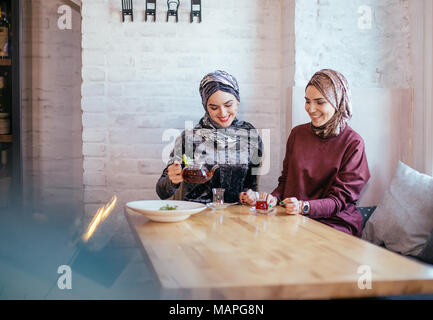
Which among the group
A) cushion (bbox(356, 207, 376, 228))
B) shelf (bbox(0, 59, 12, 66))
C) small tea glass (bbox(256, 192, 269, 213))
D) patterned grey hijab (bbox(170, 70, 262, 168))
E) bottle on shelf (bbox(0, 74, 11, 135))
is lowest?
cushion (bbox(356, 207, 376, 228))

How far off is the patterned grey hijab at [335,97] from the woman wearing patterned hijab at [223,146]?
494 millimetres

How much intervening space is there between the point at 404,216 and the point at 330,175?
1.28 feet

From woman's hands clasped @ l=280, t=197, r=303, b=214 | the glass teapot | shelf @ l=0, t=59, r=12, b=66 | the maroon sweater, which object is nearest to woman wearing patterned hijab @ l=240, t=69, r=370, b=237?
the maroon sweater

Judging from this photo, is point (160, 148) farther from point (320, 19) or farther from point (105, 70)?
point (320, 19)

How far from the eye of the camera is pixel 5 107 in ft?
8.83

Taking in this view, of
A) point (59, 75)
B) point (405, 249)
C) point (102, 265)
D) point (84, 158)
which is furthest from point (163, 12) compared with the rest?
point (405, 249)

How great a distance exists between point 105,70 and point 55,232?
124 centimetres

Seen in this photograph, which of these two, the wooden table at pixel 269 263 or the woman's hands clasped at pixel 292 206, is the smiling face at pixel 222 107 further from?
the wooden table at pixel 269 263

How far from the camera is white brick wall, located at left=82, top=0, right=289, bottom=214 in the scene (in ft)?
8.83

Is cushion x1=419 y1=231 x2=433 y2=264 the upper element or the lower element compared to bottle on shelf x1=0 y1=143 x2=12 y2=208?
lower

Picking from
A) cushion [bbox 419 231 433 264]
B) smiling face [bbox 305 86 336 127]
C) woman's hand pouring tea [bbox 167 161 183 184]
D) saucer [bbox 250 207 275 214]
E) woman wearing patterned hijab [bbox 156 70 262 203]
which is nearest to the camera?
cushion [bbox 419 231 433 264]

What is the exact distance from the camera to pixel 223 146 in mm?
2412

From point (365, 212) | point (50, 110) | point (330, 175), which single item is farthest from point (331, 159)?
point (50, 110)

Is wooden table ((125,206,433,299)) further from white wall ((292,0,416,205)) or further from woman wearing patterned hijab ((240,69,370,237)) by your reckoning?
white wall ((292,0,416,205))
